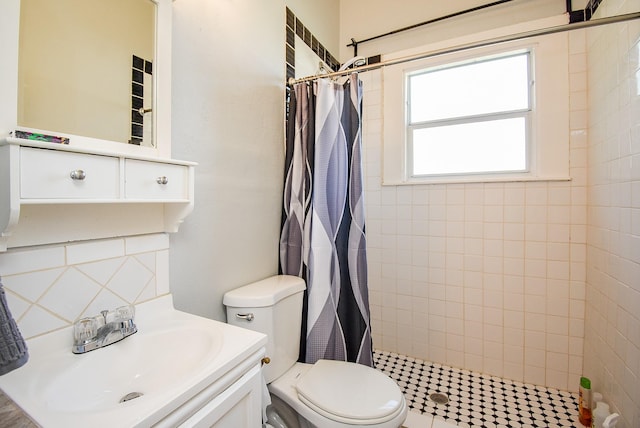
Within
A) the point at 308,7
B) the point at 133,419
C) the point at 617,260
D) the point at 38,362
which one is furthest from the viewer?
A: the point at 308,7

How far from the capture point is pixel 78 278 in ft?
2.68

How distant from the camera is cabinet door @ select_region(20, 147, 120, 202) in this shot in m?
0.62

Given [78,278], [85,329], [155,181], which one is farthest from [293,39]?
[85,329]

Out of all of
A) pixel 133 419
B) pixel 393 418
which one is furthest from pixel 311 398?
pixel 133 419

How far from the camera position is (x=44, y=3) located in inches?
28.5

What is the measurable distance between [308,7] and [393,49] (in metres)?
0.71

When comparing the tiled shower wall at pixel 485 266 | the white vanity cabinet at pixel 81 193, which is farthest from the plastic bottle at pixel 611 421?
the white vanity cabinet at pixel 81 193

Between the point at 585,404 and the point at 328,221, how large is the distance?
1.66 m

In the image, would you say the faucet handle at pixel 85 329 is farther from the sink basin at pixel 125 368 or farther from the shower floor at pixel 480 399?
the shower floor at pixel 480 399

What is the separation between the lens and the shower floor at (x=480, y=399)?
5.05ft

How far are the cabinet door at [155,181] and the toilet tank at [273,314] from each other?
0.52 metres

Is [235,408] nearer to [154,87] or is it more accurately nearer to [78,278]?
[78,278]

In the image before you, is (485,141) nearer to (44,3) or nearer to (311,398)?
(311,398)

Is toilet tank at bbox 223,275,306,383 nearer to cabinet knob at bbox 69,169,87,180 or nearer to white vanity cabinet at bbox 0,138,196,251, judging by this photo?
white vanity cabinet at bbox 0,138,196,251
